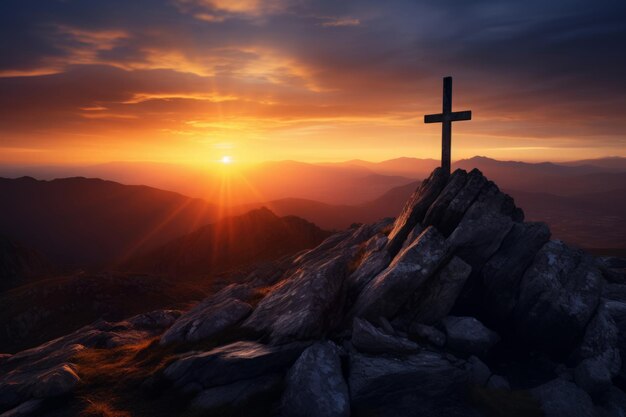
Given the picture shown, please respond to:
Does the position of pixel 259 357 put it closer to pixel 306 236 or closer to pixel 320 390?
pixel 320 390

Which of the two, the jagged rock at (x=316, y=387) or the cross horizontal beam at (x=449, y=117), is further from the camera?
the cross horizontal beam at (x=449, y=117)

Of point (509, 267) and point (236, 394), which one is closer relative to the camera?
point (236, 394)

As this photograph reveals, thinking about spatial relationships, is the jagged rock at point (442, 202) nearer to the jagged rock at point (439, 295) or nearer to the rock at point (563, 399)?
the jagged rock at point (439, 295)

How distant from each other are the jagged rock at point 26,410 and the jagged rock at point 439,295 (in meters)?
18.5

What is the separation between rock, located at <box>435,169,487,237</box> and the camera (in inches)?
819

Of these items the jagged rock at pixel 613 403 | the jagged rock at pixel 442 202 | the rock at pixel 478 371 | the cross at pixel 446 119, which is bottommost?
the jagged rock at pixel 613 403

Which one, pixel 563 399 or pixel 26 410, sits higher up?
pixel 563 399

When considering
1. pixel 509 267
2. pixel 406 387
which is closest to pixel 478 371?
pixel 406 387

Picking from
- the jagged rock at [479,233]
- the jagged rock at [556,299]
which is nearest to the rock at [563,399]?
the jagged rock at [556,299]

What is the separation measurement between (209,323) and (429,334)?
13.0m

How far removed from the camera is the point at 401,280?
17734 mm

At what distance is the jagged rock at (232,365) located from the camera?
15.4 metres

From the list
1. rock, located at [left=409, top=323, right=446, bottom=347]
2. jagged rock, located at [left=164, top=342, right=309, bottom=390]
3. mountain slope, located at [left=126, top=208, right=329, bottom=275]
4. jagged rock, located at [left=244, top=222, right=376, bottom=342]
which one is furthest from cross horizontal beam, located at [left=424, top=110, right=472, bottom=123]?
mountain slope, located at [left=126, top=208, right=329, bottom=275]

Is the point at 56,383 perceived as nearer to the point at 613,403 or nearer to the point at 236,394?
the point at 236,394
